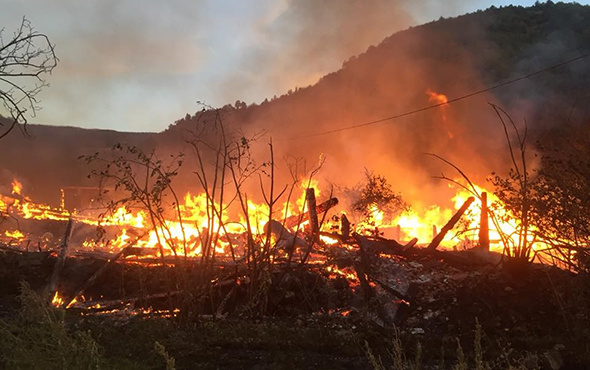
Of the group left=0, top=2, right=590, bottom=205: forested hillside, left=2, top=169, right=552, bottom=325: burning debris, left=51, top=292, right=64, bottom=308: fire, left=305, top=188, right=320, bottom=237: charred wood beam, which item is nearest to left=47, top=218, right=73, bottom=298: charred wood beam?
left=2, top=169, right=552, bottom=325: burning debris

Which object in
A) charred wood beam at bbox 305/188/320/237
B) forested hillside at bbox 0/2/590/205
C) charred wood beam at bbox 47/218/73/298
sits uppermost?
forested hillside at bbox 0/2/590/205

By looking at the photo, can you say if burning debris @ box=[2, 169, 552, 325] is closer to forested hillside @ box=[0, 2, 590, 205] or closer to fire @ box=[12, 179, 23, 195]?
forested hillside @ box=[0, 2, 590, 205]

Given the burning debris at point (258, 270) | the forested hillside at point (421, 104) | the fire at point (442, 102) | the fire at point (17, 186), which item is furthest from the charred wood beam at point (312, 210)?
the fire at point (17, 186)

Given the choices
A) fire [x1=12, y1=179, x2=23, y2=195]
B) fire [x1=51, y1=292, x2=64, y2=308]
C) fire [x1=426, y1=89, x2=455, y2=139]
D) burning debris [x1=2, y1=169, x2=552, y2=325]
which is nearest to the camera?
burning debris [x1=2, y1=169, x2=552, y2=325]

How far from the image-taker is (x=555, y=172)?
8.38 metres

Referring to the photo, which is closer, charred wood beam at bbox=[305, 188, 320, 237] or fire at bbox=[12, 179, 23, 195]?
charred wood beam at bbox=[305, 188, 320, 237]

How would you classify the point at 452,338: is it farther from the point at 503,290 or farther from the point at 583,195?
the point at 583,195

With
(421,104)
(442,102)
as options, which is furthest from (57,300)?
(421,104)

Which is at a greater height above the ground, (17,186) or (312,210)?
(17,186)

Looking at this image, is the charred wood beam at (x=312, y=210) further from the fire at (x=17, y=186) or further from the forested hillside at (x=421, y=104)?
the fire at (x=17, y=186)

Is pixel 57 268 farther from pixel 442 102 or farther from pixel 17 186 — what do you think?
pixel 17 186

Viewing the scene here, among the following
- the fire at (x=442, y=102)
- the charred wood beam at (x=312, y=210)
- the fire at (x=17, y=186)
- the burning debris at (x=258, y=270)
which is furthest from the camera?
the fire at (x=17, y=186)

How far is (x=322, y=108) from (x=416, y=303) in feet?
127

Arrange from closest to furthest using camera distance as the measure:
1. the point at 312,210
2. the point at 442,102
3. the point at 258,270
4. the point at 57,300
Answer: the point at 258,270 < the point at 57,300 < the point at 312,210 < the point at 442,102
